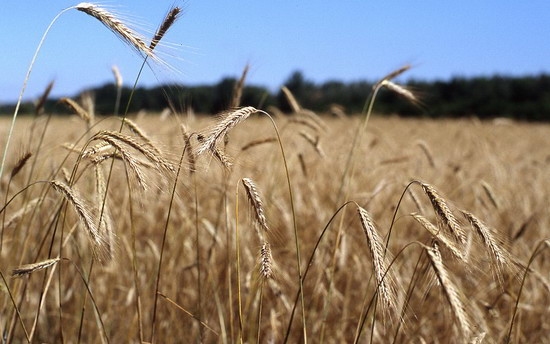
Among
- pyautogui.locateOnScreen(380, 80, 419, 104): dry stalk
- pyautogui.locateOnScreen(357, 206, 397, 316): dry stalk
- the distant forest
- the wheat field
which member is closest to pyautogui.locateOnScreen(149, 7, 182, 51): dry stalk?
the wheat field

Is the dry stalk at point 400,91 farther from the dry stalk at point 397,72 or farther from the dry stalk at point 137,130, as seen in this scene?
the dry stalk at point 137,130

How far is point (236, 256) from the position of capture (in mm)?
1866

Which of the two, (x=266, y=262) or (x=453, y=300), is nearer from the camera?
(x=453, y=300)

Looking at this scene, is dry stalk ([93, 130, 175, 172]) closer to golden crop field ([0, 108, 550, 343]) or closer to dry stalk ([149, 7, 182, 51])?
golden crop field ([0, 108, 550, 343])

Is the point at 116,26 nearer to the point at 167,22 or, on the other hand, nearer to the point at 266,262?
the point at 167,22

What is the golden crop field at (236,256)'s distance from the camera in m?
1.47

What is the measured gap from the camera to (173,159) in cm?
164

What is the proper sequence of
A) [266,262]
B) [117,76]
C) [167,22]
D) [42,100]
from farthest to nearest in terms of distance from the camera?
[117,76] < [42,100] < [167,22] < [266,262]

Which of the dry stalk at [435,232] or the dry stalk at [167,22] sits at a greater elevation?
the dry stalk at [167,22]

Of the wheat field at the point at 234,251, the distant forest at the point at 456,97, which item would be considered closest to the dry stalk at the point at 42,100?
the wheat field at the point at 234,251

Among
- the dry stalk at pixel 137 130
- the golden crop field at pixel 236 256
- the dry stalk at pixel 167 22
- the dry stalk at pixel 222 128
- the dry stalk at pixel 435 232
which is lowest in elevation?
the golden crop field at pixel 236 256

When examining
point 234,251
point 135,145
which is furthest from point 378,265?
point 234,251

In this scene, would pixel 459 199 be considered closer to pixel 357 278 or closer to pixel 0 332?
pixel 357 278

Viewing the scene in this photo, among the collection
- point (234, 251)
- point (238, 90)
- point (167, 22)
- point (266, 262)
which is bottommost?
point (234, 251)
